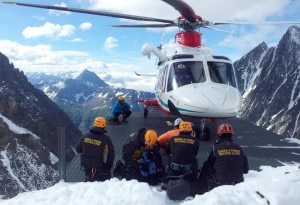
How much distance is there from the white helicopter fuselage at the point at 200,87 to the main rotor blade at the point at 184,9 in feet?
4.68

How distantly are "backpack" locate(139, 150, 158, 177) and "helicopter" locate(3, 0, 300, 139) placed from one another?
381cm

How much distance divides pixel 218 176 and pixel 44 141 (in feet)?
541

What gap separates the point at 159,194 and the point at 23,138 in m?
153

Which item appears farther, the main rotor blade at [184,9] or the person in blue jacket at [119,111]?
the person in blue jacket at [119,111]

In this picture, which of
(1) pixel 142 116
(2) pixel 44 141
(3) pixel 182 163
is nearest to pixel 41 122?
(2) pixel 44 141

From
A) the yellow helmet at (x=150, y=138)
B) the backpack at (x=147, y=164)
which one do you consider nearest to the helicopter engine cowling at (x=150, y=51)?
the yellow helmet at (x=150, y=138)

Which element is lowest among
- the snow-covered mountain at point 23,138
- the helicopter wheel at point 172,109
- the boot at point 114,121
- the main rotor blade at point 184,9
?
the snow-covered mountain at point 23,138

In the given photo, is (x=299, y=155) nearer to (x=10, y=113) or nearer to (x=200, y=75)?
(x=200, y=75)

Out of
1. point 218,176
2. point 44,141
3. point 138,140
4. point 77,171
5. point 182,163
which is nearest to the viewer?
point 218,176

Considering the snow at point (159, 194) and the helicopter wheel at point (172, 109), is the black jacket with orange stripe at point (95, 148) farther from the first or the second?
the helicopter wheel at point (172, 109)

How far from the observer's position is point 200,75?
14.0 metres

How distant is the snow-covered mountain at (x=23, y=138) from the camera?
138250mm

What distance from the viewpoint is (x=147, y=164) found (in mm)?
9461

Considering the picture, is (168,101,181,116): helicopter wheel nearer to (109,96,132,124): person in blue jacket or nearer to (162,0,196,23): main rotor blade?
(162,0,196,23): main rotor blade
